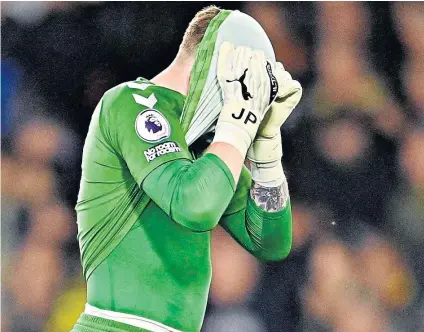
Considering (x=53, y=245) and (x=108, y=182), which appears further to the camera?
(x=53, y=245)

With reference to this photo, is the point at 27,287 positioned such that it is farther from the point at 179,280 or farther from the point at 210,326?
the point at 179,280

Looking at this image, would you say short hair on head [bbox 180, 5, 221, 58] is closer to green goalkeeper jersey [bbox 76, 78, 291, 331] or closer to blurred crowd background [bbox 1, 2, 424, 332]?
green goalkeeper jersey [bbox 76, 78, 291, 331]

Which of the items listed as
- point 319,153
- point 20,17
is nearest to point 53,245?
point 20,17

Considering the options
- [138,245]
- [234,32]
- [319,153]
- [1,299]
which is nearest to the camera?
[138,245]

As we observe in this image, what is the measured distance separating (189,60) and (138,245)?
50 centimetres

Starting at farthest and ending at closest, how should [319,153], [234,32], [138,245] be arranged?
[319,153], [234,32], [138,245]

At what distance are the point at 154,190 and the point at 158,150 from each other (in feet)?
0.31

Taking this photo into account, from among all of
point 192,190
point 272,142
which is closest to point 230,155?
point 192,190

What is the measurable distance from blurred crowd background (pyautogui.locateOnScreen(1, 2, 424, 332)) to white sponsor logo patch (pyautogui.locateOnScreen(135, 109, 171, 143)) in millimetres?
1831

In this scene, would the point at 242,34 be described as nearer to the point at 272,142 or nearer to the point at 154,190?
the point at 272,142

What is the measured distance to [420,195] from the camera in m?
3.57

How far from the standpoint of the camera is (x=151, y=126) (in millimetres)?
1668

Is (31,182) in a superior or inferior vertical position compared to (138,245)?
inferior

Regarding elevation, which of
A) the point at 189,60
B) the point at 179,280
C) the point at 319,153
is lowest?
the point at 319,153
